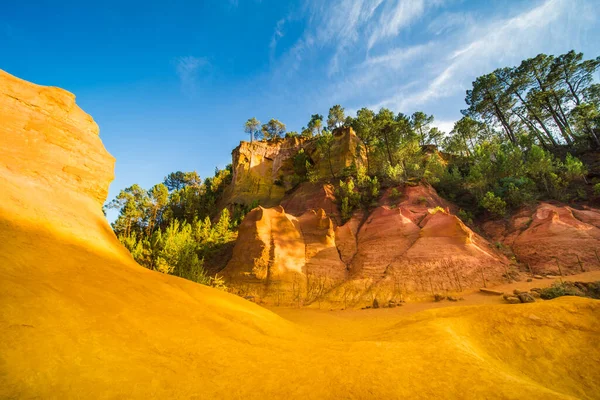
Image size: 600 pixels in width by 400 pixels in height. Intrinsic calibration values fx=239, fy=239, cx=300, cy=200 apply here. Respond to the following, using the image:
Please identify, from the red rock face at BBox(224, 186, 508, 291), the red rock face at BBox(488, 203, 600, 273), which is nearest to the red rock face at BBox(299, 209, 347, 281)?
the red rock face at BBox(224, 186, 508, 291)

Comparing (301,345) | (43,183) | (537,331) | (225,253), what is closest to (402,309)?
(537,331)

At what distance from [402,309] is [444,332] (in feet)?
30.7

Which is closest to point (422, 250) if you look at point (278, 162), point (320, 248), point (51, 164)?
point (320, 248)

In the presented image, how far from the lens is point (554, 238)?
1822 centimetres

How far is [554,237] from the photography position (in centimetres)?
1828

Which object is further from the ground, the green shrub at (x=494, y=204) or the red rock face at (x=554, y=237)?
the green shrub at (x=494, y=204)

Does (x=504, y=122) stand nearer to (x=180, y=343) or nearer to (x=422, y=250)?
(x=422, y=250)

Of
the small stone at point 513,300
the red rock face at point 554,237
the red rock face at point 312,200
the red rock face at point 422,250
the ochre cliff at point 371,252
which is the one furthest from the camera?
the red rock face at point 312,200

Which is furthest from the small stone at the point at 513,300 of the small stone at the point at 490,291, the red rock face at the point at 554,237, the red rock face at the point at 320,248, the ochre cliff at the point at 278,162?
the ochre cliff at the point at 278,162

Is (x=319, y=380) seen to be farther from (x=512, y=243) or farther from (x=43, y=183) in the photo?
(x=512, y=243)

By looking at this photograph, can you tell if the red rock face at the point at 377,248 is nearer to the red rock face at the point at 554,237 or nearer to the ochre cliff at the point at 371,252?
the ochre cliff at the point at 371,252

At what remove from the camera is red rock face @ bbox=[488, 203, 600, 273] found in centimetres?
1644

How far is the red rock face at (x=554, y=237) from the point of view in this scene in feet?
53.9

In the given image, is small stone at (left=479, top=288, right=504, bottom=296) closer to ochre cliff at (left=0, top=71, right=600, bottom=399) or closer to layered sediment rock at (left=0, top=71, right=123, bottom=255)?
ochre cliff at (left=0, top=71, right=600, bottom=399)
